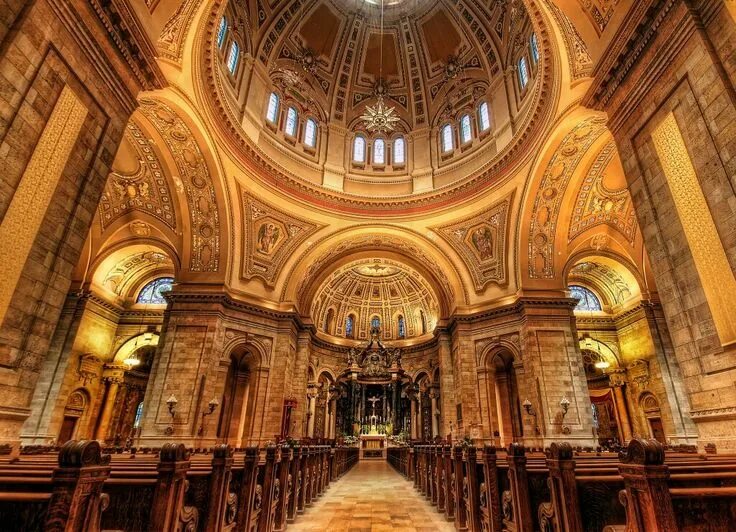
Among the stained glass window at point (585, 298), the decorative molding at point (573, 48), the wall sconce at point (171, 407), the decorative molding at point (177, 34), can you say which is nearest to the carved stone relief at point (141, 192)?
the decorative molding at point (177, 34)

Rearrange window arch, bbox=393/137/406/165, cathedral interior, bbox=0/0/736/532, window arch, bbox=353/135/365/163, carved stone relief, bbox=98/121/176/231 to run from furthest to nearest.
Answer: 1. window arch, bbox=393/137/406/165
2. window arch, bbox=353/135/365/163
3. carved stone relief, bbox=98/121/176/231
4. cathedral interior, bbox=0/0/736/532

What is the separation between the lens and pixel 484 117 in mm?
19641

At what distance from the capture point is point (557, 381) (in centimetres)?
1468

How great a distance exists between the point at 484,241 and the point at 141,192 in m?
15.6

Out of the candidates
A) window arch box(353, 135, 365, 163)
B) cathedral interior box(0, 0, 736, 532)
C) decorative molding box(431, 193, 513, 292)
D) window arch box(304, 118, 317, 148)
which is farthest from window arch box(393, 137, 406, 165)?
decorative molding box(431, 193, 513, 292)

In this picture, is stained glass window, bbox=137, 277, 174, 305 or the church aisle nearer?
the church aisle

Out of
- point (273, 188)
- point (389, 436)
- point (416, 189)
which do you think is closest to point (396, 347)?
point (389, 436)

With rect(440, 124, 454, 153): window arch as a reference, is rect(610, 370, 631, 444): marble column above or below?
below

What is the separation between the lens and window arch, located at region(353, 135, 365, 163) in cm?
2164

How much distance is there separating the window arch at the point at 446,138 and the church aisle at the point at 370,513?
16988 mm

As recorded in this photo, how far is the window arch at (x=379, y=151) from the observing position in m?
21.9

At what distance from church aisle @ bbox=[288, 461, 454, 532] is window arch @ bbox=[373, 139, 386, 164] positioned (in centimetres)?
1706

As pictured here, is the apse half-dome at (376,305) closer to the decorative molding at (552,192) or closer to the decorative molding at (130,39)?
the decorative molding at (552,192)

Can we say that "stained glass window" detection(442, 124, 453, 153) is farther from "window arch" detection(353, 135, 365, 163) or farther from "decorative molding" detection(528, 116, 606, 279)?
"decorative molding" detection(528, 116, 606, 279)
